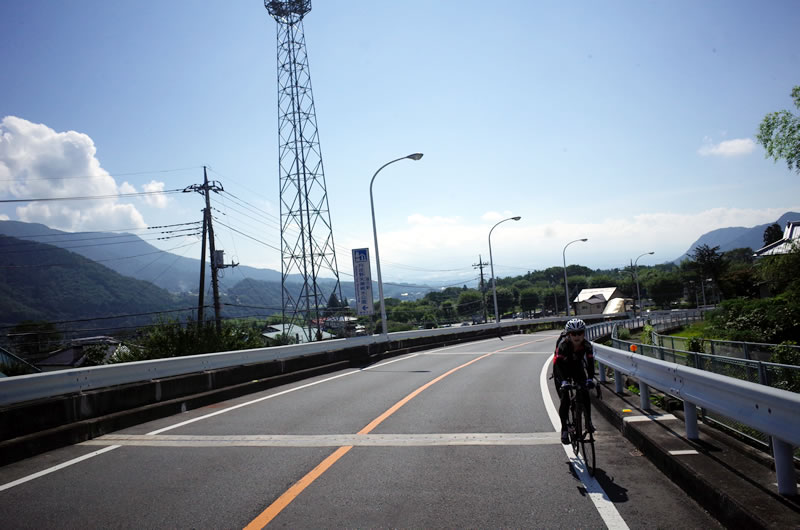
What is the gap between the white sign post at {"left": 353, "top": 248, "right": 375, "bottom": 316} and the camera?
26484mm

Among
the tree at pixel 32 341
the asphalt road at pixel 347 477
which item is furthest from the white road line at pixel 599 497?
the tree at pixel 32 341

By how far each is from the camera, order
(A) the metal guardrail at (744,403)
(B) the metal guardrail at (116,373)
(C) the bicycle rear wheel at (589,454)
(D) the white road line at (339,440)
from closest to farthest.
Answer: (A) the metal guardrail at (744,403) → (C) the bicycle rear wheel at (589,454) → (D) the white road line at (339,440) → (B) the metal guardrail at (116,373)

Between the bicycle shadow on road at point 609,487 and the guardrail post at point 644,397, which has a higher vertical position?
the guardrail post at point 644,397

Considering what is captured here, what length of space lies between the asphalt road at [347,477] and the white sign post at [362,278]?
Result: 17011 millimetres

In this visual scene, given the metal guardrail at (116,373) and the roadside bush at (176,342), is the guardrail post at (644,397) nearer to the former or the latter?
the metal guardrail at (116,373)

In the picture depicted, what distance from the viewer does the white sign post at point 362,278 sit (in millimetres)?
26484

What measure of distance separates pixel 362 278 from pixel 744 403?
2300 centimetres

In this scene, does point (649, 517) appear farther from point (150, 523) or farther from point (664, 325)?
point (664, 325)

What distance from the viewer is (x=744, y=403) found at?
4215mm

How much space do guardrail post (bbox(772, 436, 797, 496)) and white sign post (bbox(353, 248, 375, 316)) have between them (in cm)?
2283

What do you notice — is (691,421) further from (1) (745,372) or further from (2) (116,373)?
(2) (116,373)

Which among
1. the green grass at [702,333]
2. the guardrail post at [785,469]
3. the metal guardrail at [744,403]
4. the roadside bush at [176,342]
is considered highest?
the roadside bush at [176,342]

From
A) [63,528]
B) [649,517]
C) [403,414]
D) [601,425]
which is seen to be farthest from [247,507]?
[601,425]

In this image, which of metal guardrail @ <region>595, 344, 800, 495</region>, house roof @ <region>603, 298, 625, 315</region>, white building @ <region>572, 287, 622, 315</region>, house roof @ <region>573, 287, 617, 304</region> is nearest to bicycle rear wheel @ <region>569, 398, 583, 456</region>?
metal guardrail @ <region>595, 344, 800, 495</region>
